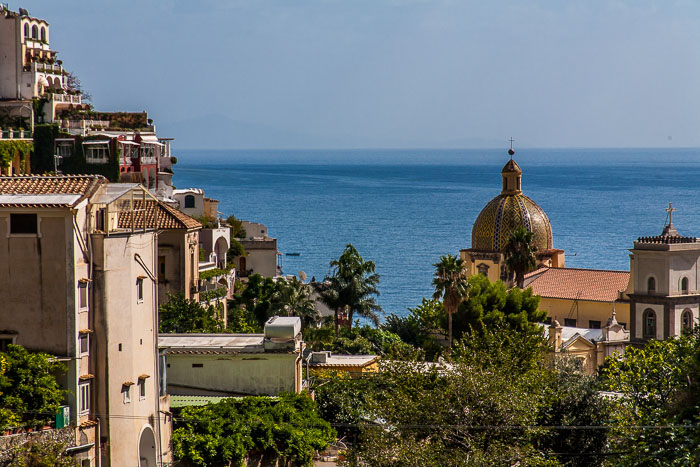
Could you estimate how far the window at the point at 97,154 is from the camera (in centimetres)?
5278

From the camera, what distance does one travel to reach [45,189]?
2669 cm

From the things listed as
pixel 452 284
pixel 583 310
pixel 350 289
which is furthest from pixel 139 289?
pixel 583 310

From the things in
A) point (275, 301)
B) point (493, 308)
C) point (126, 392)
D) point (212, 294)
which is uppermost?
point (212, 294)

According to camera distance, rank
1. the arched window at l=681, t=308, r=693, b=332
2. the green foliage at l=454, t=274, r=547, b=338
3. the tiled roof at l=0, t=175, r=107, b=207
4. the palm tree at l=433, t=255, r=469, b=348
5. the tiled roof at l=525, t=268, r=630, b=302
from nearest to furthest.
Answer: the tiled roof at l=0, t=175, r=107, b=207 < the palm tree at l=433, t=255, r=469, b=348 < the green foliage at l=454, t=274, r=547, b=338 < the arched window at l=681, t=308, r=693, b=332 < the tiled roof at l=525, t=268, r=630, b=302

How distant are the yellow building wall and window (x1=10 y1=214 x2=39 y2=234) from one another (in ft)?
125

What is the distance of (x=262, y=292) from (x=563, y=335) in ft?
45.0

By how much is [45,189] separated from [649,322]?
33115 millimetres

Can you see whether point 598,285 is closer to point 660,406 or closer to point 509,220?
point 509,220

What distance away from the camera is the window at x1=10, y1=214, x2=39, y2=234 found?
25.7 meters

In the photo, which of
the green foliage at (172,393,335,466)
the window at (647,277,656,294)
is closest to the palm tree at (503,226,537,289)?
the window at (647,277,656,294)

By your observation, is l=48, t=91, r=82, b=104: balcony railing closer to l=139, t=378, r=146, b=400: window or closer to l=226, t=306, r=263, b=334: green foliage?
l=226, t=306, r=263, b=334: green foliage

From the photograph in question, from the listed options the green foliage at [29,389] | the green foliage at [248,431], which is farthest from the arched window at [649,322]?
the green foliage at [29,389]

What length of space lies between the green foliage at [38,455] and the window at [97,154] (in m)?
29.5

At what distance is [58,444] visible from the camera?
2483 cm
